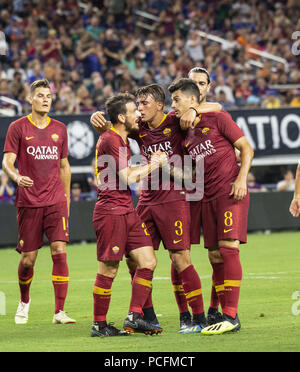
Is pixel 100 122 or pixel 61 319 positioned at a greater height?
pixel 100 122

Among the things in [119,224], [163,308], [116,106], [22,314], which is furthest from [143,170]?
[163,308]

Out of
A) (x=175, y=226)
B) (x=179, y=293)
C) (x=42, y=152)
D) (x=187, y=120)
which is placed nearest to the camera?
(x=187, y=120)

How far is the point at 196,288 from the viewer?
7.89 m

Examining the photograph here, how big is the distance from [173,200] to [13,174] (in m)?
1.75

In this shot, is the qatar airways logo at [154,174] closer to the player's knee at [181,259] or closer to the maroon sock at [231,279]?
the player's knee at [181,259]

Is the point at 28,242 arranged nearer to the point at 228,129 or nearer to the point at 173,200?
the point at 173,200

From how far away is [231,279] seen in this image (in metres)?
7.80

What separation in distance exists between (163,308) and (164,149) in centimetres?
227

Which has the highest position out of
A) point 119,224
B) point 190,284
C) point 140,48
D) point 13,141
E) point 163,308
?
point 140,48

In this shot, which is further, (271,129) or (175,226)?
(271,129)

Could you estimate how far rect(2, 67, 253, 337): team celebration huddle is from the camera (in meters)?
7.73

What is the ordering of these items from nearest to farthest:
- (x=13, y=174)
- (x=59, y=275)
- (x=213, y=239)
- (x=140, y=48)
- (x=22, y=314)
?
(x=213, y=239), (x=13, y=174), (x=22, y=314), (x=59, y=275), (x=140, y=48)

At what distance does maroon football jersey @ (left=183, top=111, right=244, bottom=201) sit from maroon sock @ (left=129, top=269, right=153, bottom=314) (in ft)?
3.20
